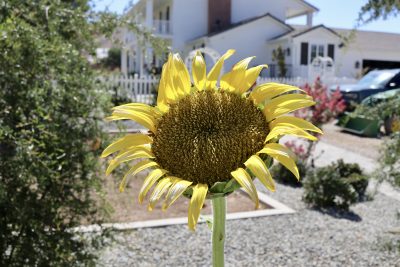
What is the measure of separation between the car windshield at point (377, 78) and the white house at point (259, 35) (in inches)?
327

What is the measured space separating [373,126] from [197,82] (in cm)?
1257

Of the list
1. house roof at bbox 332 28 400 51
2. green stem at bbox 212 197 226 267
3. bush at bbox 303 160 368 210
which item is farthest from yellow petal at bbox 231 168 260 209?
house roof at bbox 332 28 400 51

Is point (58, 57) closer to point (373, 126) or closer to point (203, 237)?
point (203, 237)

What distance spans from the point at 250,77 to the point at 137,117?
0.28 m

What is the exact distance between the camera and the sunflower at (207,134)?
940 millimetres

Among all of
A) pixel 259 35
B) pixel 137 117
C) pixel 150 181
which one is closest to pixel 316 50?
pixel 259 35

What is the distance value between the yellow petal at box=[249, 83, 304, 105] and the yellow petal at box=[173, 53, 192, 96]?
0.17 metres

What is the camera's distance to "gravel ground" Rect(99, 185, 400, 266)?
4141 millimetres

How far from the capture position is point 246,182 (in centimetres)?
88

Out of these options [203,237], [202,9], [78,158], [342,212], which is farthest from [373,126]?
[202,9]

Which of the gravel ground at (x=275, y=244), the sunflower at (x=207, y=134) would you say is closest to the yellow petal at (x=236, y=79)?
the sunflower at (x=207, y=134)

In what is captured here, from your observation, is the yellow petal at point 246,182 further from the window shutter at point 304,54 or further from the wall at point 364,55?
the window shutter at point 304,54

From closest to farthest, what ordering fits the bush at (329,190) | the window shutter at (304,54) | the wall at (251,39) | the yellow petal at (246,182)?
the yellow petal at (246,182)
the bush at (329,190)
the wall at (251,39)
the window shutter at (304,54)

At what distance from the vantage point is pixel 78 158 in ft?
8.92
